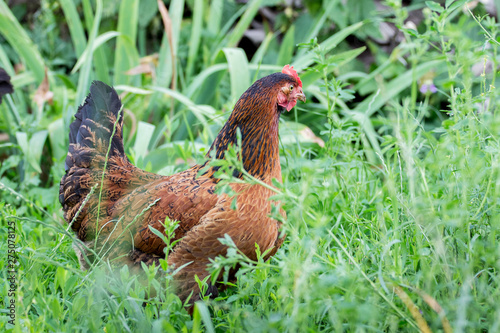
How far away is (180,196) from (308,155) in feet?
5.15

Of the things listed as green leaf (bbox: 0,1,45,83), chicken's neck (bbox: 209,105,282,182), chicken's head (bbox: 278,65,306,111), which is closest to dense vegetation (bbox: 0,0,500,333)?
green leaf (bbox: 0,1,45,83)

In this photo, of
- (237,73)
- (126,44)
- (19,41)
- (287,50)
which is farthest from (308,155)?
(19,41)

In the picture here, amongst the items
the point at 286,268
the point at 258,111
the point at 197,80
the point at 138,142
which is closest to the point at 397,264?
the point at 286,268

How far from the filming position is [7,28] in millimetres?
3662

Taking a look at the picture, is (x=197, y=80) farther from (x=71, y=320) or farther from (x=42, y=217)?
(x=71, y=320)

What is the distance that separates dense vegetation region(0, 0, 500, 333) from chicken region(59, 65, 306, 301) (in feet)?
0.46

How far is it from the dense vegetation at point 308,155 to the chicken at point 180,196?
141 mm

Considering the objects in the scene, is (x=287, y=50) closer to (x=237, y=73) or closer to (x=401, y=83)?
(x=237, y=73)

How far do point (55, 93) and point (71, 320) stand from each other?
2.88 meters

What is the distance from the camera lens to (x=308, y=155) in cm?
335

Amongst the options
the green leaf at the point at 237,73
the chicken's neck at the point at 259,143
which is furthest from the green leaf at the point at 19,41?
the chicken's neck at the point at 259,143

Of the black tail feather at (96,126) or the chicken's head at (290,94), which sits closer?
the chicken's head at (290,94)

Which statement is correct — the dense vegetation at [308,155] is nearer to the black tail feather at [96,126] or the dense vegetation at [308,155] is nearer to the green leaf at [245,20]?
the green leaf at [245,20]

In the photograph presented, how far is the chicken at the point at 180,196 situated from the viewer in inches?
73.4
